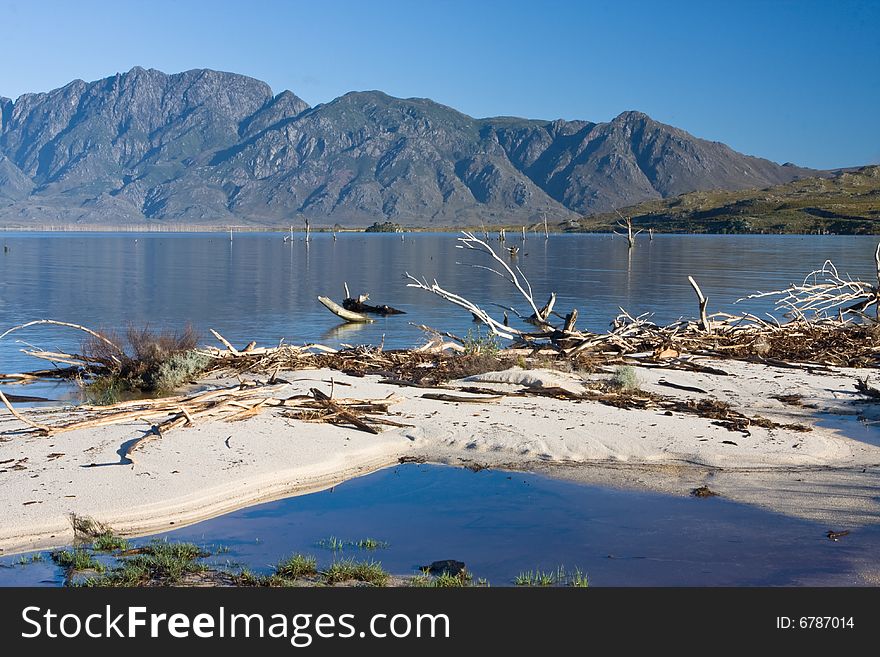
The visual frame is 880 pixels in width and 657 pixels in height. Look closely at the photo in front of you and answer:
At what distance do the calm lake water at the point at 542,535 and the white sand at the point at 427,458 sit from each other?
1.59ft

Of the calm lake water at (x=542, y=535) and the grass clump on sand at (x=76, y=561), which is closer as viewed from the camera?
the grass clump on sand at (x=76, y=561)

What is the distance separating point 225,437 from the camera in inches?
438

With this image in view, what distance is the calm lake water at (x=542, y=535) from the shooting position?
7328 millimetres

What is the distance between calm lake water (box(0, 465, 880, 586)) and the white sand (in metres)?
0.48

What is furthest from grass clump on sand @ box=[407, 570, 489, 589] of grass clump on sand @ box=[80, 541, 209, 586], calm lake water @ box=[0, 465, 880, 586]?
grass clump on sand @ box=[80, 541, 209, 586]

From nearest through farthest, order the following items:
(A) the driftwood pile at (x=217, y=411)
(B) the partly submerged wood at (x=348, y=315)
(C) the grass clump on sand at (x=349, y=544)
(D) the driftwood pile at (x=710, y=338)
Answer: (C) the grass clump on sand at (x=349, y=544) → (A) the driftwood pile at (x=217, y=411) → (D) the driftwood pile at (x=710, y=338) → (B) the partly submerged wood at (x=348, y=315)

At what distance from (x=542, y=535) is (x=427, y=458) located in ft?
10.2

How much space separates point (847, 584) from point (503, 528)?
3.14 m

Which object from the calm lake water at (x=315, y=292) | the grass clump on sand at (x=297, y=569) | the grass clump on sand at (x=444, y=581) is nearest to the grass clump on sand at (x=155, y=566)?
the grass clump on sand at (x=297, y=569)

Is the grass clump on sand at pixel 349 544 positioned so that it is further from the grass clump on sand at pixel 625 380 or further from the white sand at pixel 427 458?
the grass clump on sand at pixel 625 380

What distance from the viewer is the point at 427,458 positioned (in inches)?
442

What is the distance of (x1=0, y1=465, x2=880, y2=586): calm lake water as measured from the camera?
7.33 metres
